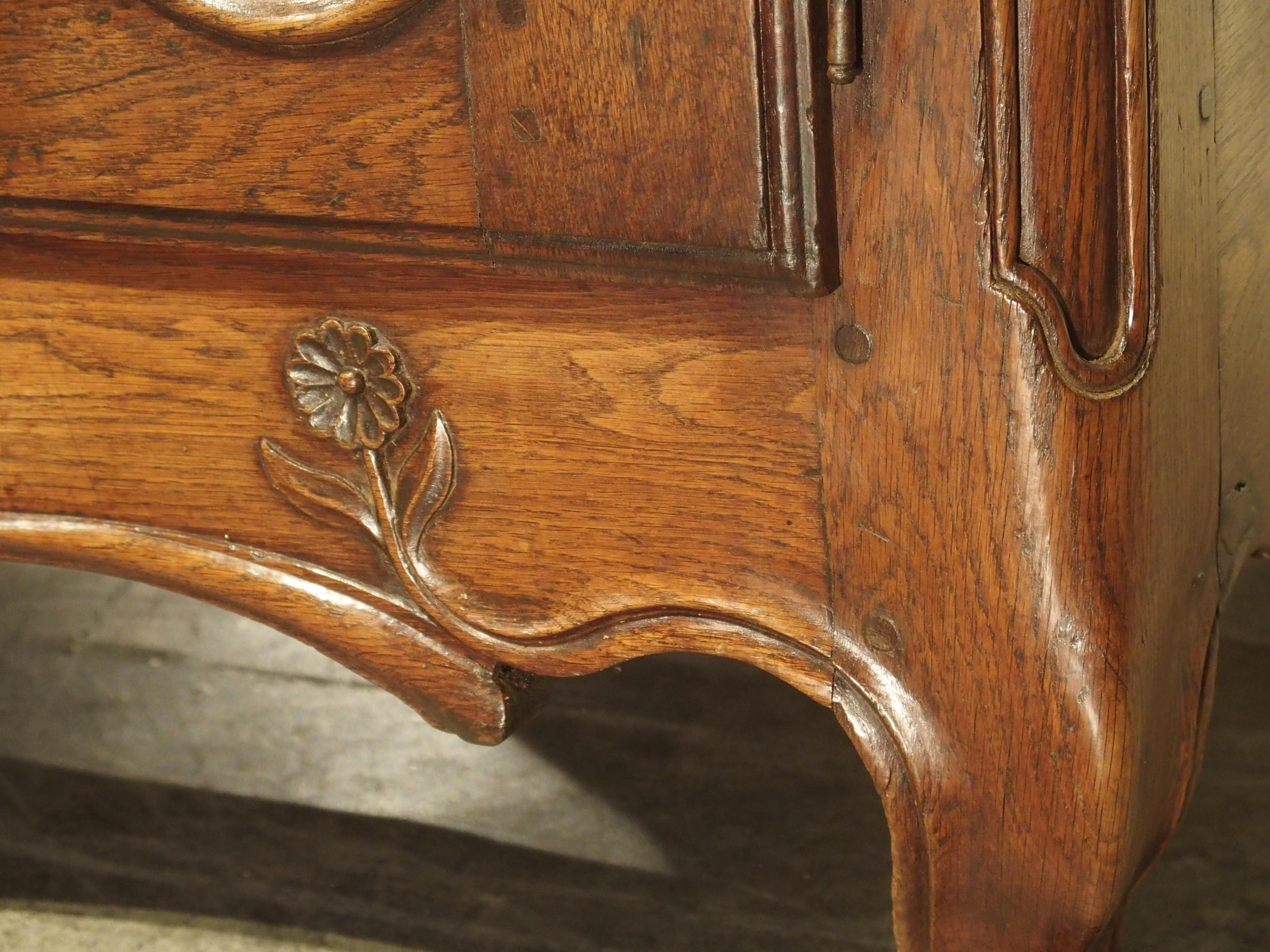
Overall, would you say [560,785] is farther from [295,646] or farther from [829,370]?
[829,370]

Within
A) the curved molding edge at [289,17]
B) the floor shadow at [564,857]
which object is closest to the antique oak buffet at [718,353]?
the curved molding edge at [289,17]

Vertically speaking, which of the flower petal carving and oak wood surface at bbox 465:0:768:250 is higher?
oak wood surface at bbox 465:0:768:250

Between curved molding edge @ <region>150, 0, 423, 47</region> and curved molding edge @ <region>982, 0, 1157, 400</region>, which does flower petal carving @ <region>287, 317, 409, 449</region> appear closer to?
curved molding edge @ <region>150, 0, 423, 47</region>

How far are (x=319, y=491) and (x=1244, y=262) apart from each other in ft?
1.38

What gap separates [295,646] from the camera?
143 cm

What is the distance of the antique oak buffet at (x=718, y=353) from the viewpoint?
21.5 inches

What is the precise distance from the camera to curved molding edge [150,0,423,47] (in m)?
0.59

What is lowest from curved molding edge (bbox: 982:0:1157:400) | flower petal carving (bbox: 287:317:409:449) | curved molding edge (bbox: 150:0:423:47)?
flower petal carving (bbox: 287:317:409:449)

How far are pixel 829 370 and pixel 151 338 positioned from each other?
326 mm

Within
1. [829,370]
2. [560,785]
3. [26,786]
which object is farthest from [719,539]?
[26,786]

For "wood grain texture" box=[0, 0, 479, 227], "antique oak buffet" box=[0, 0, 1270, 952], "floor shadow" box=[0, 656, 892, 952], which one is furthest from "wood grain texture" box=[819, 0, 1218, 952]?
"floor shadow" box=[0, 656, 892, 952]

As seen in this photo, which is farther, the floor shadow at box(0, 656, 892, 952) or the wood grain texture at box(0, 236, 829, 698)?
the floor shadow at box(0, 656, 892, 952)

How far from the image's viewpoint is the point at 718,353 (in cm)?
61

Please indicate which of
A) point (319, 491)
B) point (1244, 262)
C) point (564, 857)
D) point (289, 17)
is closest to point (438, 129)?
point (289, 17)
